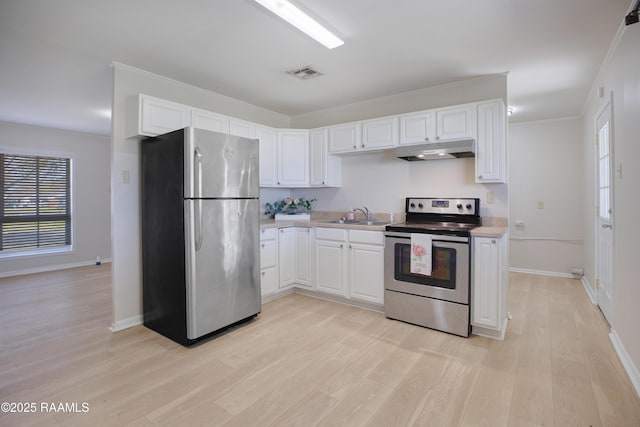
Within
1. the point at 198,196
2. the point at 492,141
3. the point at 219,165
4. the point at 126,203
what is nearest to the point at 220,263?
the point at 198,196

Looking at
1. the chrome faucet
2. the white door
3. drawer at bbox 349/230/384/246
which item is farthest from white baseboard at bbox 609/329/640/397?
the chrome faucet

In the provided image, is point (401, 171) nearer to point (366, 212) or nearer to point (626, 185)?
point (366, 212)

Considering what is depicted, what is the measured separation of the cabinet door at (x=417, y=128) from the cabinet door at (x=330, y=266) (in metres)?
1.37

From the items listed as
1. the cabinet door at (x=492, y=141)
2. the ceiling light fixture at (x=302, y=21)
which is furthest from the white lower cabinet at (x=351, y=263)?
the ceiling light fixture at (x=302, y=21)

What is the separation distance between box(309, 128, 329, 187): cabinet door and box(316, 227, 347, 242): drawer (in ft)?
2.47

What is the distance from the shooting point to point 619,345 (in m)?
2.46

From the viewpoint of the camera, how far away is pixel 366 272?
11.3 feet

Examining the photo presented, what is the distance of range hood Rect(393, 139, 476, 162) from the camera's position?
3.10 m

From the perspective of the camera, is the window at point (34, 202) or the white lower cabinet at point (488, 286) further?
the window at point (34, 202)

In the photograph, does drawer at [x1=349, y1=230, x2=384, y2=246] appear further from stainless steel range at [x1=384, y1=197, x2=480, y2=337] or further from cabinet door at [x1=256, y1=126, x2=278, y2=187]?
cabinet door at [x1=256, y1=126, x2=278, y2=187]

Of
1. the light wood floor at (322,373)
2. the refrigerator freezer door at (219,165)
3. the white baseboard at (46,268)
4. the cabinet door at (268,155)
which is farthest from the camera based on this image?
the white baseboard at (46,268)

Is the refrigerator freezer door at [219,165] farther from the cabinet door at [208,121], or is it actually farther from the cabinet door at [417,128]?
the cabinet door at [417,128]

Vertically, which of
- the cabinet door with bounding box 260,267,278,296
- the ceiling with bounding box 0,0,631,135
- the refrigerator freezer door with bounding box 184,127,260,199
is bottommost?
the cabinet door with bounding box 260,267,278,296

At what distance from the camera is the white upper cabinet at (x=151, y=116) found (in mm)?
2889
